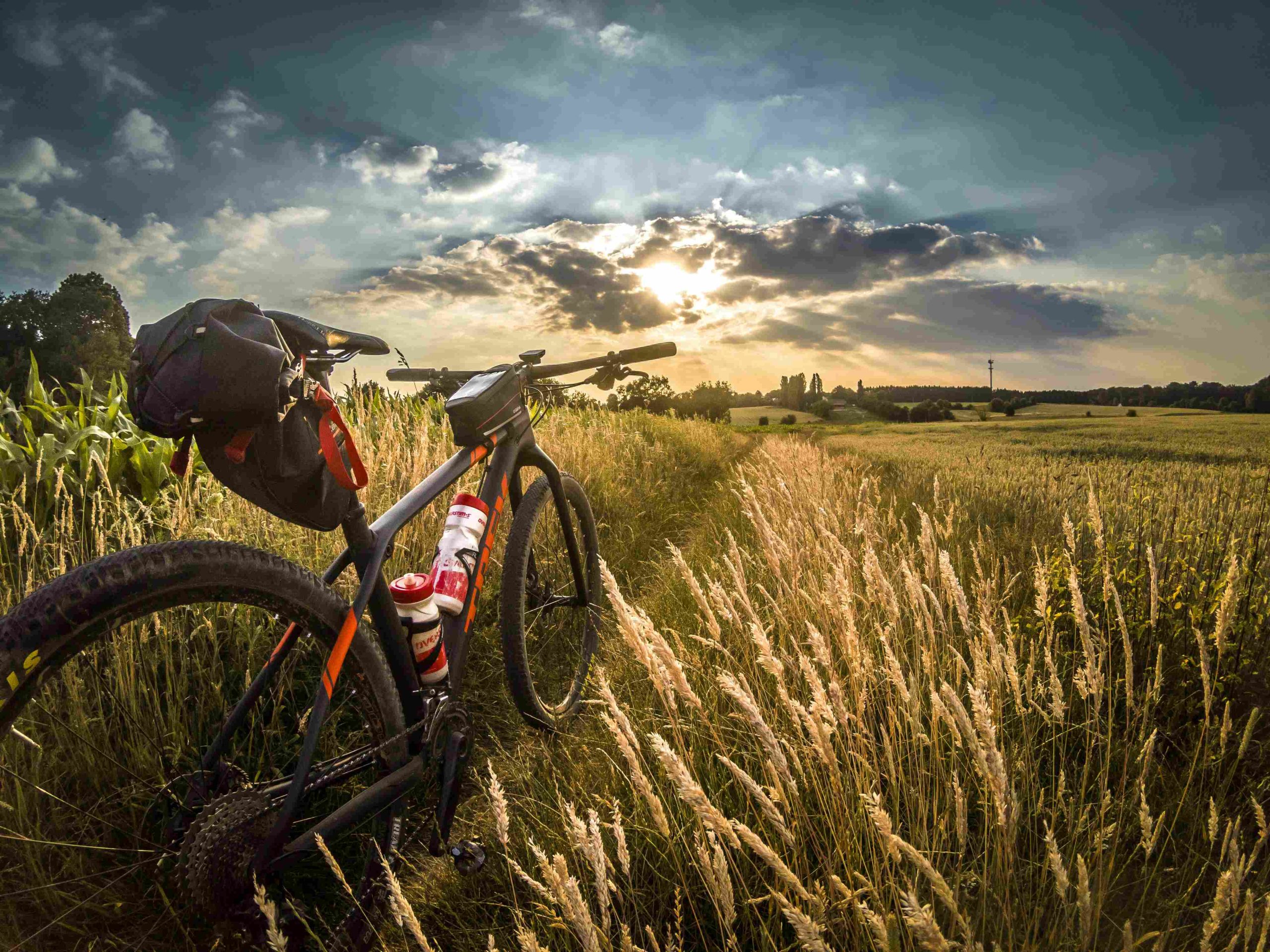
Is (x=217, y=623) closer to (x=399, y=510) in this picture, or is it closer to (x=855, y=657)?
(x=399, y=510)

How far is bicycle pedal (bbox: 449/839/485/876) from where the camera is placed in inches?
67.5

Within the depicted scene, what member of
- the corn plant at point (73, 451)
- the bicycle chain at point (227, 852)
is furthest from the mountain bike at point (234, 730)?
the corn plant at point (73, 451)

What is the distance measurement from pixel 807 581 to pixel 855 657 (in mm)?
1537

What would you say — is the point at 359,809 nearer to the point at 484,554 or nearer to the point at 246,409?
the point at 484,554

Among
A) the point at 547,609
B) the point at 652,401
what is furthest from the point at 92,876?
the point at 652,401

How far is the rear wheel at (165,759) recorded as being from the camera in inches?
49.3

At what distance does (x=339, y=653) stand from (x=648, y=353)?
5.61 feet

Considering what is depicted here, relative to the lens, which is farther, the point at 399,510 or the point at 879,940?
the point at 399,510

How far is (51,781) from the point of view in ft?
6.23

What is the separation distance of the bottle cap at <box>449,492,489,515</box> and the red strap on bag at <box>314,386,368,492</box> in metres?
0.75

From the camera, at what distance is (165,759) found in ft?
7.22

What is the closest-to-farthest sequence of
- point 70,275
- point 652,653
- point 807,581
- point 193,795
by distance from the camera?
point 652,653, point 193,795, point 807,581, point 70,275

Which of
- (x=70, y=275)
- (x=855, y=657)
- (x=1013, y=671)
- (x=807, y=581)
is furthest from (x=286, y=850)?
(x=70, y=275)

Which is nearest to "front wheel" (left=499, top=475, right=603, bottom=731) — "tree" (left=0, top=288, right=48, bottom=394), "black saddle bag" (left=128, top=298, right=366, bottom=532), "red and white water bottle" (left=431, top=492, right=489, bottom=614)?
"red and white water bottle" (left=431, top=492, right=489, bottom=614)
